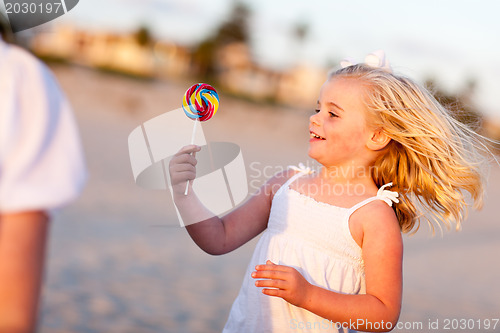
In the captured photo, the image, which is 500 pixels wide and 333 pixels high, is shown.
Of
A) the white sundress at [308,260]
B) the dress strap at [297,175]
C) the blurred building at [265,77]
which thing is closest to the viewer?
the white sundress at [308,260]

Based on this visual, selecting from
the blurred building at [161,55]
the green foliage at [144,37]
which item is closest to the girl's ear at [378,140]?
the blurred building at [161,55]

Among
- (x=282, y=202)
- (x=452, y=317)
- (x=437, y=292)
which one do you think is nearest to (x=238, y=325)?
(x=282, y=202)

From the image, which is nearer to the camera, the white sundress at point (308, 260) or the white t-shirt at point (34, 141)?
the white t-shirt at point (34, 141)

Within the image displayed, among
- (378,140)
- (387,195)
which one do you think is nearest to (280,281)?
(387,195)

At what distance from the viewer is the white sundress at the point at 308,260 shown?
8.27ft

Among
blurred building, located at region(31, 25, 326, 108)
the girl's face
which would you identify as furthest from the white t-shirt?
blurred building, located at region(31, 25, 326, 108)

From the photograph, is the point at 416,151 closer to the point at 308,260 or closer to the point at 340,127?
the point at 340,127

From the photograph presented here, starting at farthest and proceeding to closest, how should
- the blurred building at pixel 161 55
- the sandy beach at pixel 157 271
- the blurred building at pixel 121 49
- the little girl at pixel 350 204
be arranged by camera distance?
the blurred building at pixel 121 49
the blurred building at pixel 161 55
the sandy beach at pixel 157 271
the little girl at pixel 350 204

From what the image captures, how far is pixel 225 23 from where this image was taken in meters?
50.3

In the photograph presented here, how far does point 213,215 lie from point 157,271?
5421 millimetres

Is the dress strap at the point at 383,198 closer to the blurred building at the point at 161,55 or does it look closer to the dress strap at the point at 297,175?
the dress strap at the point at 297,175

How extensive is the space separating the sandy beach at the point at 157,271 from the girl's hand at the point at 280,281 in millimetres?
3797

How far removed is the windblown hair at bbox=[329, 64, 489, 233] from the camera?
2.75 metres

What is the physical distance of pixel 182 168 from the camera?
2.59 metres
